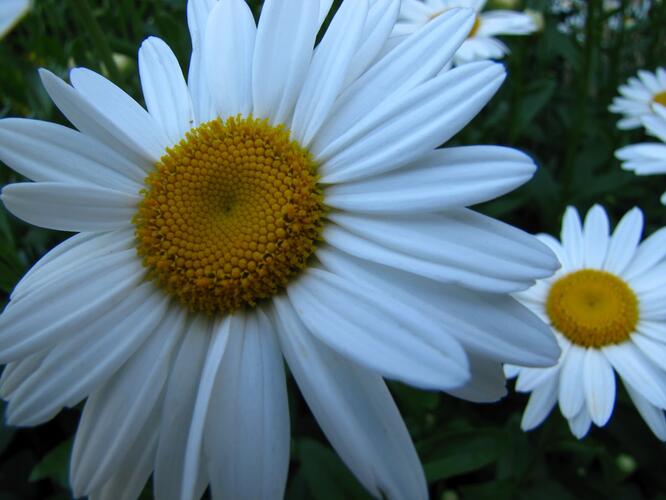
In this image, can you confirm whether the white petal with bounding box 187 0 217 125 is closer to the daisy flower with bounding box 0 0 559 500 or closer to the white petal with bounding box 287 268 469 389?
the daisy flower with bounding box 0 0 559 500

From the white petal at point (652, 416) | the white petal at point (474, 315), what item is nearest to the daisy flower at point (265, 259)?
the white petal at point (474, 315)

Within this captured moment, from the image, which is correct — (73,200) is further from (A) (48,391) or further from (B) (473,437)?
(B) (473,437)

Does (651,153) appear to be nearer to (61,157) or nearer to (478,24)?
(478,24)

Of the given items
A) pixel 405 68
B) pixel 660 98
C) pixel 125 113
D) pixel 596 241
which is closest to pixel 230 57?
pixel 125 113

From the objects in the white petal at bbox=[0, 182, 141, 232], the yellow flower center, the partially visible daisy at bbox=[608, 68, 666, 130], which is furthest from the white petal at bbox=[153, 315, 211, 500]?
the yellow flower center

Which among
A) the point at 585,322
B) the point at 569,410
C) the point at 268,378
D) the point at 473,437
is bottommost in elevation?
the point at 473,437

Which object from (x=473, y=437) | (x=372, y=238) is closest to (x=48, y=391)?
(x=372, y=238)
